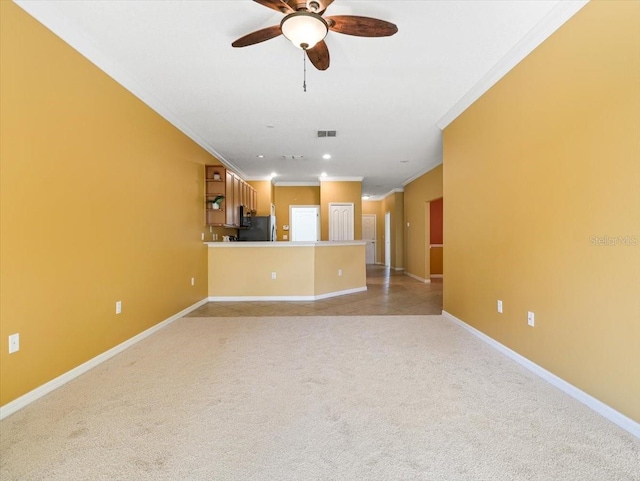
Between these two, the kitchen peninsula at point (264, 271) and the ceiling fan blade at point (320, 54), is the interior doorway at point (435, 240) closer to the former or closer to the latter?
the kitchen peninsula at point (264, 271)

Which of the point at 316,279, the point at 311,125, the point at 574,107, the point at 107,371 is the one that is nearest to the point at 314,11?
the point at 574,107

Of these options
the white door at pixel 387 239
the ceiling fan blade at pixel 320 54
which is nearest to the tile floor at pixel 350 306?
the ceiling fan blade at pixel 320 54

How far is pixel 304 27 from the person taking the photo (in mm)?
1906

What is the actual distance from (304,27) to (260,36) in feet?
1.22

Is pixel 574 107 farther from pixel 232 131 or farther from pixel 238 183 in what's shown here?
pixel 238 183

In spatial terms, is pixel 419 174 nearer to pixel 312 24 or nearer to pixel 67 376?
pixel 312 24

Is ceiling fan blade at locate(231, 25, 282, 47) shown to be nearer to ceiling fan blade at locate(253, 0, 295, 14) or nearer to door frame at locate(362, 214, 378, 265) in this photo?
ceiling fan blade at locate(253, 0, 295, 14)

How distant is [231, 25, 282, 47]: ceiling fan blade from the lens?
2.04 m

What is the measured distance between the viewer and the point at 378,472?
1.40 meters

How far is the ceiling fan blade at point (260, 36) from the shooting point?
2.04m

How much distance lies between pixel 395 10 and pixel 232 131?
304cm

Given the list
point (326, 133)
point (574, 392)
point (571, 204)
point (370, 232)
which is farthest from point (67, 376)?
point (370, 232)

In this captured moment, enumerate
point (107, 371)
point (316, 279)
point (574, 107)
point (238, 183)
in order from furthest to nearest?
point (238, 183) < point (316, 279) < point (107, 371) < point (574, 107)

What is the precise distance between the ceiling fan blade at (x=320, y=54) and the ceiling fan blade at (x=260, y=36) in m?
0.27
